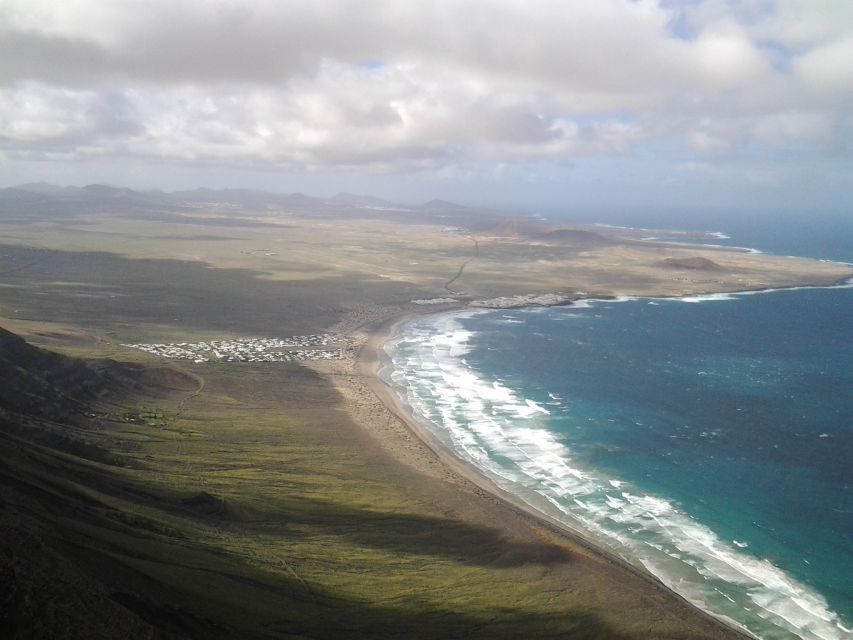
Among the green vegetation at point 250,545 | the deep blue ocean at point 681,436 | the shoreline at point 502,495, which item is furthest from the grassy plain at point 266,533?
the deep blue ocean at point 681,436

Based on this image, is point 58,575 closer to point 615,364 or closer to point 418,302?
point 615,364

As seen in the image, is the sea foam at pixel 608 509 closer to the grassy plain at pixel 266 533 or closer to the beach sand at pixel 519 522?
the beach sand at pixel 519 522

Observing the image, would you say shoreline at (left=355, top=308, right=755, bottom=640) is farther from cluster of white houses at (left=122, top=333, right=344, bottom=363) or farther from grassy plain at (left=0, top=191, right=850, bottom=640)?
cluster of white houses at (left=122, top=333, right=344, bottom=363)

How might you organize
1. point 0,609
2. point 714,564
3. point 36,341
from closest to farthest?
point 0,609, point 714,564, point 36,341

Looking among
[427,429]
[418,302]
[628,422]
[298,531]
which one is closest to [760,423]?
[628,422]

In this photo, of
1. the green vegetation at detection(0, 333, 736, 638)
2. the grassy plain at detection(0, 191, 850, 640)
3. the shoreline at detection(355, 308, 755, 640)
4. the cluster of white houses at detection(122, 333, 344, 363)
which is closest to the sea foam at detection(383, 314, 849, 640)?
the shoreline at detection(355, 308, 755, 640)

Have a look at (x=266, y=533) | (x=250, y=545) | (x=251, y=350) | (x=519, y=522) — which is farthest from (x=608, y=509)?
(x=251, y=350)
